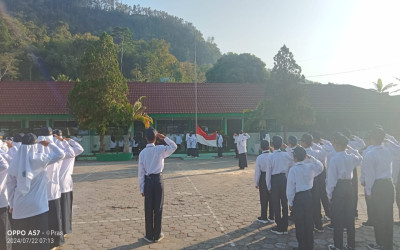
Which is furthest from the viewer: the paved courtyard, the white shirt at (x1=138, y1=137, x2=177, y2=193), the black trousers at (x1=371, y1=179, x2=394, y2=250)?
the white shirt at (x1=138, y1=137, x2=177, y2=193)

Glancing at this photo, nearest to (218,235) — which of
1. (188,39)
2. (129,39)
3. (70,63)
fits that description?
(70,63)

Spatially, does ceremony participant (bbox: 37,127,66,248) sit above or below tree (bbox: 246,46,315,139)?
below

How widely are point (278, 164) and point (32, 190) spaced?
4182 mm

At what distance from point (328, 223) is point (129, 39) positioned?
56.6 m

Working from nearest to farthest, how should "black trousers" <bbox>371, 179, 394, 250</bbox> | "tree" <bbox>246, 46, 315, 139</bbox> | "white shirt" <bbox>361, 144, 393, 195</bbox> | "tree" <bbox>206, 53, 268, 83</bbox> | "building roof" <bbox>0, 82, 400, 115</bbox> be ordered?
"black trousers" <bbox>371, 179, 394, 250</bbox>, "white shirt" <bbox>361, 144, 393, 195</bbox>, "tree" <bbox>246, 46, 315, 139</bbox>, "building roof" <bbox>0, 82, 400, 115</bbox>, "tree" <bbox>206, 53, 268, 83</bbox>

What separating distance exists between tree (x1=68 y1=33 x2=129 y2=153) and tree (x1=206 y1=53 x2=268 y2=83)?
22.6 m

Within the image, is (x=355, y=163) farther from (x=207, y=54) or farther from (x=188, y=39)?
(x=188, y=39)

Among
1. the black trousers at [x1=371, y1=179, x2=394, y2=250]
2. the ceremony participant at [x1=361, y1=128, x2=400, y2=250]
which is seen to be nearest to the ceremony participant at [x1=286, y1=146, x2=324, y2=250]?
the ceremony participant at [x1=361, y1=128, x2=400, y2=250]

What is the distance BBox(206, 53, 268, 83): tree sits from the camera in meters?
38.5

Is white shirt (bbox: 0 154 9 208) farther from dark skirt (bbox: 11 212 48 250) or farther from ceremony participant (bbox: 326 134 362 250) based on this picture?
ceremony participant (bbox: 326 134 362 250)

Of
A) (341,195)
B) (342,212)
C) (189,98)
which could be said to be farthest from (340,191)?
(189,98)

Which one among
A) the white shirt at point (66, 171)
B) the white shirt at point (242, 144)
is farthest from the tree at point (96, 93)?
the white shirt at point (66, 171)

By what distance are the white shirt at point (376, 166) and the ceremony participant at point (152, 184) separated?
3386 millimetres

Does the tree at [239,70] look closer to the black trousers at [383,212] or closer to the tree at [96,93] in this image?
the tree at [96,93]
